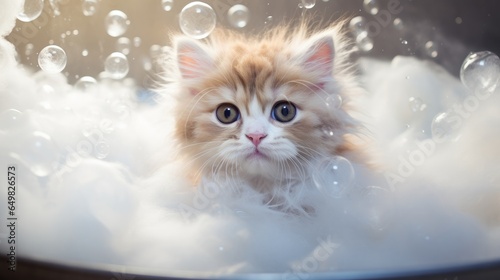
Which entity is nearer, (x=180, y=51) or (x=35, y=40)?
(x=180, y=51)

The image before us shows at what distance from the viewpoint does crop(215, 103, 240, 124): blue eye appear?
0.90 metres

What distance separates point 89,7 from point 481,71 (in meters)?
0.81

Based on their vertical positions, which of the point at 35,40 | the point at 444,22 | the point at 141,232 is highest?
the point at 444,22

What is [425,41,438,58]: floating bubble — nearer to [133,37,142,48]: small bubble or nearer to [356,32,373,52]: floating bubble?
[356,32,373,52]: floating bubble

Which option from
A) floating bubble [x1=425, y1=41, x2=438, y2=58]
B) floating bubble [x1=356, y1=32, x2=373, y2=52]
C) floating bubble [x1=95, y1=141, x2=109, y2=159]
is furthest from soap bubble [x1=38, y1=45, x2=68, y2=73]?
floating bubble [x1=425, y1=41, x2=438, y2=58]

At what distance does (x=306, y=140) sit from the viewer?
886 mm

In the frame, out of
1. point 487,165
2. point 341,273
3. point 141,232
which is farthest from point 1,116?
point 487,165

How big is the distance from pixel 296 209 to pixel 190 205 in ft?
0.57

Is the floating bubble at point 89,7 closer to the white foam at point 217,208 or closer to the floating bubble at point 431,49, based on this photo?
the white foam at point 217,208

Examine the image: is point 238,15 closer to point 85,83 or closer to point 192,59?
point 192,59

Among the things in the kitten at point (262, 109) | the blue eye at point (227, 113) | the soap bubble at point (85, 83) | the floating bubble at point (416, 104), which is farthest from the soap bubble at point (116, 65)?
Answer: the floating bubble at point (416, 104)

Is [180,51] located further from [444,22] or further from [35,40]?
[444,22]

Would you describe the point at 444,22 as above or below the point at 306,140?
above

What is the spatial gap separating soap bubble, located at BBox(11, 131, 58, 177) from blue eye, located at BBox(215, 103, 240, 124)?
0.32m
